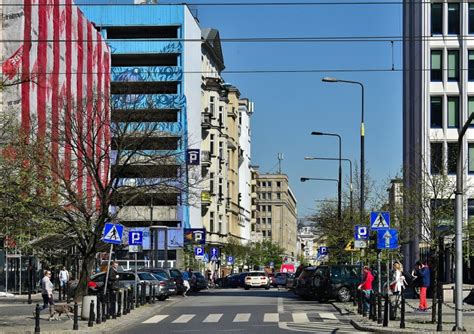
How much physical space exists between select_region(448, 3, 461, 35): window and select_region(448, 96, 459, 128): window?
3852mm

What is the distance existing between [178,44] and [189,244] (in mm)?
20949

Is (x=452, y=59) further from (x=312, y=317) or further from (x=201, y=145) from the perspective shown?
(x=201, y=145)

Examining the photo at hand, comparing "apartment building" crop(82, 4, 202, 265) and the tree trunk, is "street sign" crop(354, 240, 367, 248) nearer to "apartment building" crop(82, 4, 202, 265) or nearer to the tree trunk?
the tree trunk

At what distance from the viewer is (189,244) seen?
83.4 metres

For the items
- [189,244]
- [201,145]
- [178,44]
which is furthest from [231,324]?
[201,145]

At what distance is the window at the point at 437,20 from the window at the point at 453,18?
46 centimetres

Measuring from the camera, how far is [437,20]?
57.7 meters

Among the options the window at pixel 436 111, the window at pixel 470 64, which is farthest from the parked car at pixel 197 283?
the window at pixel 470 64

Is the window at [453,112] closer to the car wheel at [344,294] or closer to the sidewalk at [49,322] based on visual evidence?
the car wheel at [344,294]

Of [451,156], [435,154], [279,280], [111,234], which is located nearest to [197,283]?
[279,280]

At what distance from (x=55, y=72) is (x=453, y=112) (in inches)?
1004

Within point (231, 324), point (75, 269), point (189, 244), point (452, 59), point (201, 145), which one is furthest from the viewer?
point (201, 145)

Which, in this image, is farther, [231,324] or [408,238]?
[408,238]

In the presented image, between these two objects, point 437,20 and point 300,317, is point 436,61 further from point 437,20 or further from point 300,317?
point 300,317
